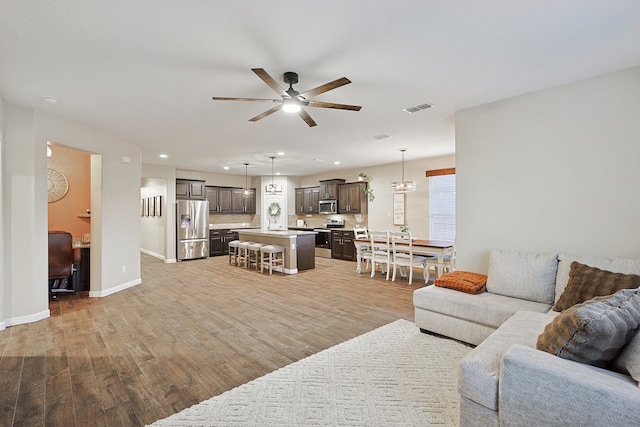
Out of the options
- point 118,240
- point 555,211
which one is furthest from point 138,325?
point 555,211

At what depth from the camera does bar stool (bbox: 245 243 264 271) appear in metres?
7.11

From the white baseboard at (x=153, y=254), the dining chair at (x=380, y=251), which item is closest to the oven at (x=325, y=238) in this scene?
the dining chair at (x=380, y=251)

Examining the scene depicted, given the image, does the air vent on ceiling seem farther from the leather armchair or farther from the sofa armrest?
the leather armchair

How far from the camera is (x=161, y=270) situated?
715 centimetres

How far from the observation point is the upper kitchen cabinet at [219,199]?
32.3 feet

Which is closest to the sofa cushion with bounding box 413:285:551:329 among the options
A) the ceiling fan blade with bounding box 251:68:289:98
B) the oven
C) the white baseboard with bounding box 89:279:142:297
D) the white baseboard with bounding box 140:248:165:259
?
the ceiling fan blade with bounding box 251:68:289:98

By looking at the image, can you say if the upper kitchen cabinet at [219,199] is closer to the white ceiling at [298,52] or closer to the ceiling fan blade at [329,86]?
the white ceiling at [298,52]

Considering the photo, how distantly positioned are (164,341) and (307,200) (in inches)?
299

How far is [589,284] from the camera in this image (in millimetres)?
2520

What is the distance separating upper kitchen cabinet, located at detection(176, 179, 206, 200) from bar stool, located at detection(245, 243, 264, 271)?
290 cm

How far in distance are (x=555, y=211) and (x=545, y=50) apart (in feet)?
5.57

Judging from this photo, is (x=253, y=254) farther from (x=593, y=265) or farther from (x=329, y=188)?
(x=593, y=265)

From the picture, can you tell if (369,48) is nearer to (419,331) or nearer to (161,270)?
(419,331)

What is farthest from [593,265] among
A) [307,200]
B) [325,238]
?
[307,200]
